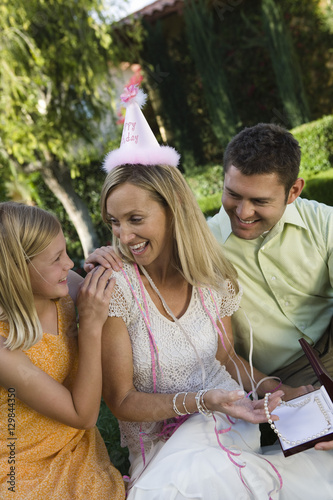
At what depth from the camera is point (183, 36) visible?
12.5 metres

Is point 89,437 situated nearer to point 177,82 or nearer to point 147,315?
point 147,315

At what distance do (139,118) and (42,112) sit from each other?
5999 mm

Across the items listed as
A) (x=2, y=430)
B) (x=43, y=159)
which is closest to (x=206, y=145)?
(x=43, y=159)

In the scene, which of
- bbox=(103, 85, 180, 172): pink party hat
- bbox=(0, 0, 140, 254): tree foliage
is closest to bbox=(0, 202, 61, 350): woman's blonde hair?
bbox=(103, 85, 180, 172): pink party hat

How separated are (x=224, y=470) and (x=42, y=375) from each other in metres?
0.83

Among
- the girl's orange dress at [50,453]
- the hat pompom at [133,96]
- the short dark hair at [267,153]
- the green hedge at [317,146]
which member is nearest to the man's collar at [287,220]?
the short dark hair at [267,153]

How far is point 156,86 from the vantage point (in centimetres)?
1248

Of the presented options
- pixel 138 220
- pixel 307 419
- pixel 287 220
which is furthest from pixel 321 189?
pixel 307 419

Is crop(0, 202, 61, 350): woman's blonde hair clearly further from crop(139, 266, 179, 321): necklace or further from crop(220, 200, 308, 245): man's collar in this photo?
crop(220, 200, 308, 245): man's collar

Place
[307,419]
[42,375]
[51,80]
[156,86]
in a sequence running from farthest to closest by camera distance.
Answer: [156,86] < [51,80] < [307,419] < [42,375]

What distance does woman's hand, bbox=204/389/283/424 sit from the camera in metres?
1.93

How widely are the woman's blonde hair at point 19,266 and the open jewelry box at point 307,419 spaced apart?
1.12 meters

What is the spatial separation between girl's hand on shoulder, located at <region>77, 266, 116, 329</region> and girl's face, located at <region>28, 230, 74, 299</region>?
96mm

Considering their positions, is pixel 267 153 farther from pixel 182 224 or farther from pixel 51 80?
pixel 51 80
